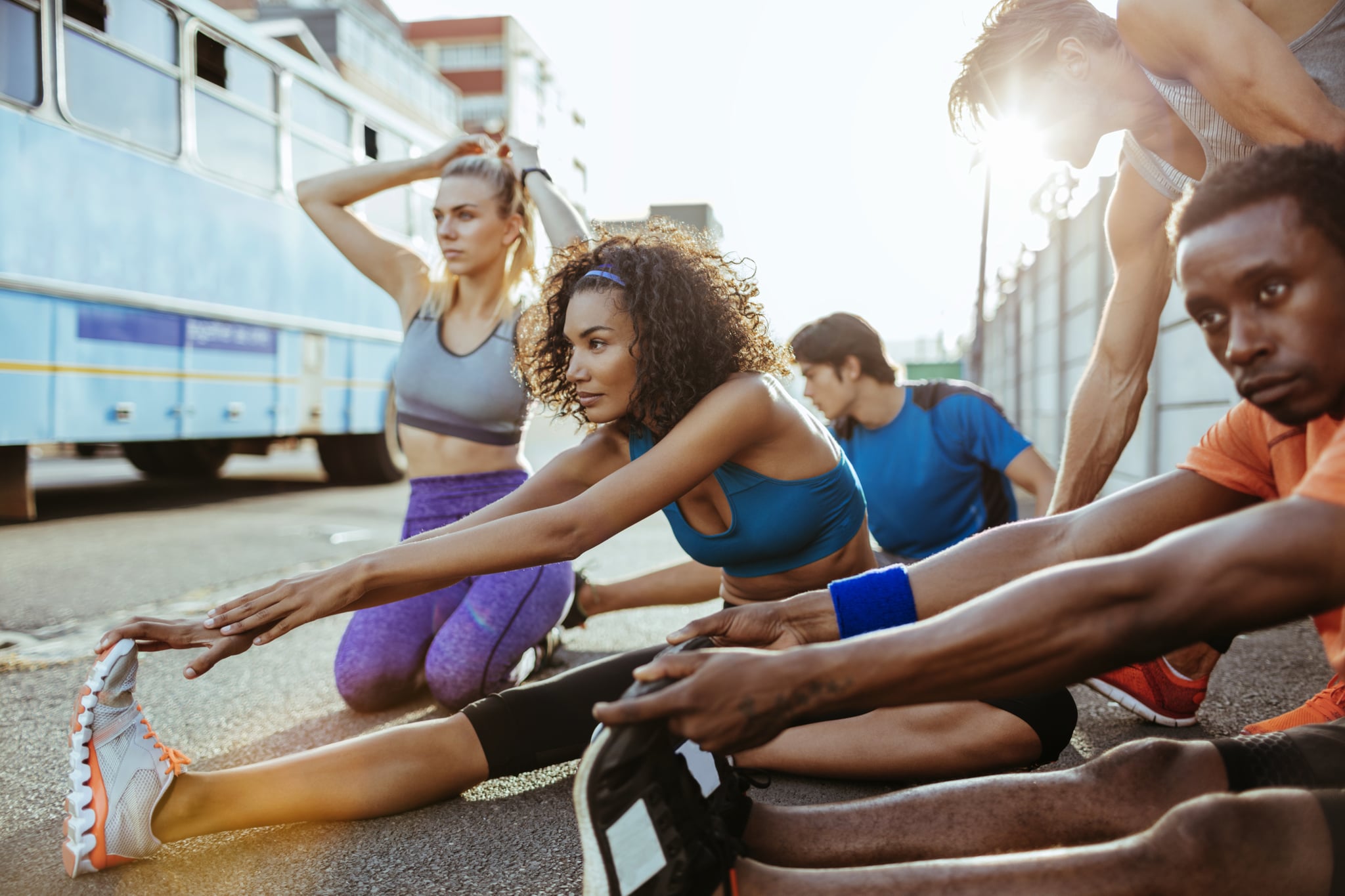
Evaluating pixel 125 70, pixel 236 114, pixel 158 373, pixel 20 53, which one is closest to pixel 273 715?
pixel 158 373

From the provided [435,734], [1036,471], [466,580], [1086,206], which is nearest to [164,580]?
[466,580]

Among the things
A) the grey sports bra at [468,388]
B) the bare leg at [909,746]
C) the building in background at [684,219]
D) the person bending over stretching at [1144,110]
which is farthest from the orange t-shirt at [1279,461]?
the grey sports bra at [468,388]

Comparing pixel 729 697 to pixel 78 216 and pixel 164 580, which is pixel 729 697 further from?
pixel 78 216

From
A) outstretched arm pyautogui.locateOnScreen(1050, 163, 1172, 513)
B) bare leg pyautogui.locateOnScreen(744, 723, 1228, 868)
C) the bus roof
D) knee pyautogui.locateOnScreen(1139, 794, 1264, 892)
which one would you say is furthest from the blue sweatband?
the bus roof

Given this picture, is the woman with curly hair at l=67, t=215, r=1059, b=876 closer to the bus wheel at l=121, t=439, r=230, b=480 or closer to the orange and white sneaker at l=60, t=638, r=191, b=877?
the orange and white sneaker at l=60, t=638, r=191, b=877

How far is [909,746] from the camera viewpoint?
202 cm

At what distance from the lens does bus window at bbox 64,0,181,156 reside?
245 inches

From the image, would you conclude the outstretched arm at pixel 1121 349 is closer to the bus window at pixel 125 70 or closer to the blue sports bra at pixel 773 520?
the blue sports bra at pixel 773 520

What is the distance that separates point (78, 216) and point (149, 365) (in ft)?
3.88

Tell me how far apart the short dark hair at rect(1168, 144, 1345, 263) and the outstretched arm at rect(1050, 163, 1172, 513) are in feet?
4.80

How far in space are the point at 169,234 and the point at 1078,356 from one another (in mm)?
8039

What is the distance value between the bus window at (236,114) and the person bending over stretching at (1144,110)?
692cm

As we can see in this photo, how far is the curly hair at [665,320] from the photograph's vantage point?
2.13 m

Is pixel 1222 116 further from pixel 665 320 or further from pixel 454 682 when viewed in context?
pixel 454 682
